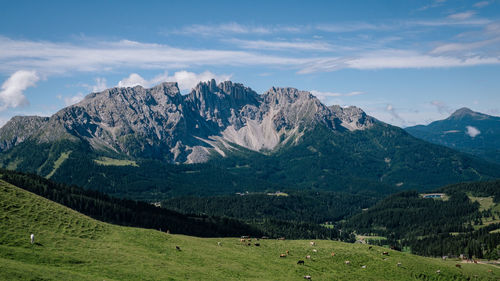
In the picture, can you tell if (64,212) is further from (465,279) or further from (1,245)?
(465,279)

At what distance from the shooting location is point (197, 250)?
85500 millimetres

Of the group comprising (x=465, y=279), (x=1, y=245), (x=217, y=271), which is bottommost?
(x=465, y=279)

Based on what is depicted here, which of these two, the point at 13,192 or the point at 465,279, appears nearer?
the point at 13,192

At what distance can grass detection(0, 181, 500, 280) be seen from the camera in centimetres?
6109

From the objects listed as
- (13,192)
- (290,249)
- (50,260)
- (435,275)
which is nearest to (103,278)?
(50,260)

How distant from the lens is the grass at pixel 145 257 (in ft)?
200

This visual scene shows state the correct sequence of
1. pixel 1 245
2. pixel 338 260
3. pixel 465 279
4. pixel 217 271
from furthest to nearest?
1. pixel 465 279
2. pixel 338 260
3. pixel 217 271
4. pixel 1 245

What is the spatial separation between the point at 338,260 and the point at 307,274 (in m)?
16.8

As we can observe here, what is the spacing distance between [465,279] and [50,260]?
100352 millimetres

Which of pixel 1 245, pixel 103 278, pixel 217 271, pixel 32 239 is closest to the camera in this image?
pixel 103 278

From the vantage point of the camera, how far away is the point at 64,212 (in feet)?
277

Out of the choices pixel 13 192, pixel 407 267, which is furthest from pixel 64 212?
pixel 407 267

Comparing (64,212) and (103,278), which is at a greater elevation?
(64,212)

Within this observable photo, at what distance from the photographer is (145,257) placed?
72.4 metres
